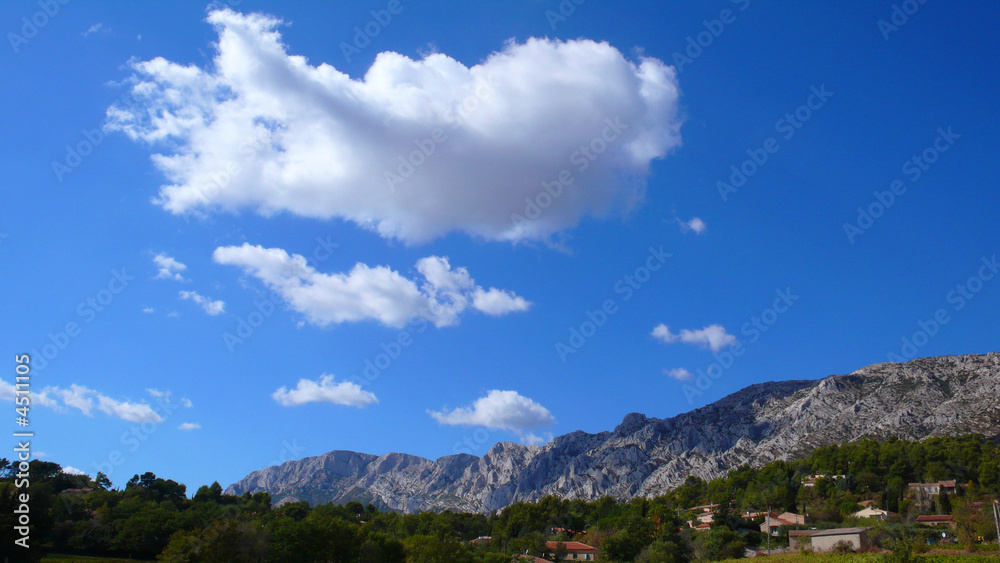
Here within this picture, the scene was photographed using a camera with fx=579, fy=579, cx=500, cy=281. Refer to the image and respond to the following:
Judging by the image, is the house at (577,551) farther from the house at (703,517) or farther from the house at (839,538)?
the house at (839,538)

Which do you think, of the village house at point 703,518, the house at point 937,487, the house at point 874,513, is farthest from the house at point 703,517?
the house at point 937,487

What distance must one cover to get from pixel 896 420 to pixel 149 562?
169276 mm

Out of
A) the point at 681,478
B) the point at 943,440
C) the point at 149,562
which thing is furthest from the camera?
the point at 681,478

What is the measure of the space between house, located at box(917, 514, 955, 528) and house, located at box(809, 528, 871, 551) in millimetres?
21980

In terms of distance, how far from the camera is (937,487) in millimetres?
99500

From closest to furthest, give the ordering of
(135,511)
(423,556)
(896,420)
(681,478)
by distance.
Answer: (423,556), (135,511), (896,420), (681,478)

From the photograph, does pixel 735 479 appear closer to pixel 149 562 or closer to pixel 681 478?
pixel 681 478

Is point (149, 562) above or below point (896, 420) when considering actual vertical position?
below

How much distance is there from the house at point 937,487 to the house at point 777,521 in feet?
88.2

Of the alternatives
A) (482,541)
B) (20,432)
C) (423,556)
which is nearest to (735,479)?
(482,541)

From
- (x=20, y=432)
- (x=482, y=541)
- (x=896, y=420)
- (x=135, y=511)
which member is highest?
(x=896, y=420)

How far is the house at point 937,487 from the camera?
9794 cm

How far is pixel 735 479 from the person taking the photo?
416 feet

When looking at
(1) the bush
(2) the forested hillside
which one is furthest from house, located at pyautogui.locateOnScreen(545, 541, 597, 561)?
(1) the bush
